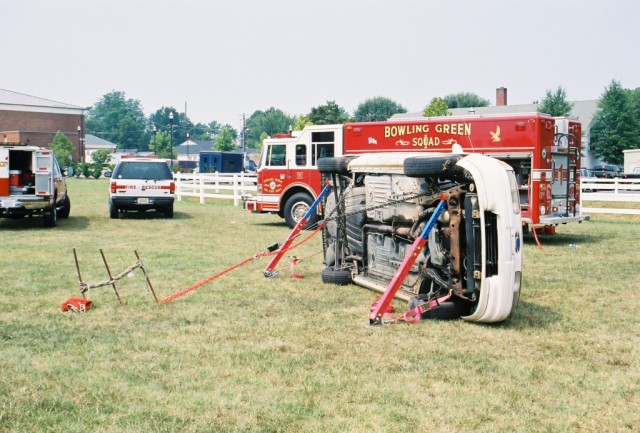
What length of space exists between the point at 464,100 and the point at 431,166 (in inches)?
3911

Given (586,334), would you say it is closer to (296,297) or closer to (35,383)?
(296,297)

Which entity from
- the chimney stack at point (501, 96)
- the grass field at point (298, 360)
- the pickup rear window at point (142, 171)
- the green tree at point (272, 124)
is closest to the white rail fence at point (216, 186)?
the pickup rear window at point (142, 171)

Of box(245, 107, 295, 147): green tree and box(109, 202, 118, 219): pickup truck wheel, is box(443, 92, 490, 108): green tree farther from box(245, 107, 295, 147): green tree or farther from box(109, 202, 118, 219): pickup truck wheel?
box(109, 202, 118, 219): pickup truck wheel

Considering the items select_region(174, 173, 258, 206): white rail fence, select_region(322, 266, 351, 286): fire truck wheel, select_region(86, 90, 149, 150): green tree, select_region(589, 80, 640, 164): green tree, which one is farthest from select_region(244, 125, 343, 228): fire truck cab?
select_region(86, 90, 149, 150): green tree

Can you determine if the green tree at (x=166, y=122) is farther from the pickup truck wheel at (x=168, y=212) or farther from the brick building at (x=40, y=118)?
the pickup truck wheel at (x=168, y=212)

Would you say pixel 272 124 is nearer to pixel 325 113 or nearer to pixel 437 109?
pixel 325 113

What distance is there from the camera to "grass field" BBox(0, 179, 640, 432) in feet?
16.3

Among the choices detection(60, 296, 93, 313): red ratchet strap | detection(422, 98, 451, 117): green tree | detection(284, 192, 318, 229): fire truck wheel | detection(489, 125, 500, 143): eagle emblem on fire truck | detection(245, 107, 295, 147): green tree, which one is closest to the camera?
detection(60, 296, 93, 313): red ratchet strap

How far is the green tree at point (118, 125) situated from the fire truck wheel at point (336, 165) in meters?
169

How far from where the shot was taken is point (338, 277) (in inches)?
398

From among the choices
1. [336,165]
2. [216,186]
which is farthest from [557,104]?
[336,165]

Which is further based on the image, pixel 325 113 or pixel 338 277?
pixel 325 113

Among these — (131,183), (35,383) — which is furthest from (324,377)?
(131,183)

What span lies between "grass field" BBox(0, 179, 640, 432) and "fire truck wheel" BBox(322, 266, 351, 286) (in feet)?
0.62
